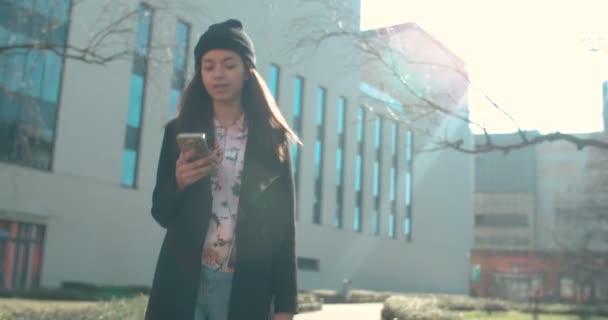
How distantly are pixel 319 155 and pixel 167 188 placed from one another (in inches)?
1420

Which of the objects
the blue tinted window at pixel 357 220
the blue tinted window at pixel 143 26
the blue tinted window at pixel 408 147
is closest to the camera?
the blue tinted window at pixel 143 26

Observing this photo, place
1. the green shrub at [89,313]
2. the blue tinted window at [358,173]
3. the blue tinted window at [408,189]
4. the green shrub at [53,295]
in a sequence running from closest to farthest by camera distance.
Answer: the green shrub at [89,313] < the green shrub at [53,295] < the blue tinted window at [358,173] < the blue tinted window at [408,189]

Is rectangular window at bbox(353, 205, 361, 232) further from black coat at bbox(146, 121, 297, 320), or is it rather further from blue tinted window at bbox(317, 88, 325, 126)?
black coat at bbox(146, 121, 297, 320)

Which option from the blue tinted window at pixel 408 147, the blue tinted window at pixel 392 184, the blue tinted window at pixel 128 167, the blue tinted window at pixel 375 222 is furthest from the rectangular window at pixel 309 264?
the blue tinted window at pixel 408 147

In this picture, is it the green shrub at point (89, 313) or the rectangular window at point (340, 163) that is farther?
the rectangular window at point (340, 163)

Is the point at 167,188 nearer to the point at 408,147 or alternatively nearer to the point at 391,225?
the point at 391,225

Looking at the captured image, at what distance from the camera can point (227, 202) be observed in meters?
2.27

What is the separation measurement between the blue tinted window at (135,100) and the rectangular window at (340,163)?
16021mm

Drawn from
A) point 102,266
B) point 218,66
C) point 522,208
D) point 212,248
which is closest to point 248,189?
point 212,248

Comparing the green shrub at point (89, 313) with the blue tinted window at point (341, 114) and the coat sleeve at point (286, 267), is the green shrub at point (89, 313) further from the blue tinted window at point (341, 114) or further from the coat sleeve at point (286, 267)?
the blue tinted window at point (341, 114)

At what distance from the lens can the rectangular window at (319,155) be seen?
37.8 meters

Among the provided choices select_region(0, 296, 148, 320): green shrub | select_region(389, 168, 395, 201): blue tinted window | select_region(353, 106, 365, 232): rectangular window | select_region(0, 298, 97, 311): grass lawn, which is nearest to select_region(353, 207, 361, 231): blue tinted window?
select_region(353, 106, 365, 232): rectangular window

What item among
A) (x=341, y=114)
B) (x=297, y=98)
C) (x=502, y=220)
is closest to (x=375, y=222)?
(x=341, y=114)

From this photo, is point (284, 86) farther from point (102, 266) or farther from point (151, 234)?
point (102, 266)
